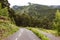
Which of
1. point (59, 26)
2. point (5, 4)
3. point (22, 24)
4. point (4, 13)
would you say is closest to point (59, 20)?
point (59, 26)

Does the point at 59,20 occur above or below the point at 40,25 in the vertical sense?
above

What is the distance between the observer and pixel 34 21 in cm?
15000

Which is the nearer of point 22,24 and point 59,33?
point 59,33

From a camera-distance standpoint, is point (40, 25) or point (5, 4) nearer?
point (5, 4)

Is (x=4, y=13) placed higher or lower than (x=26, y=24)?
higher

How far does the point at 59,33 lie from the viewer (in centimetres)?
6269

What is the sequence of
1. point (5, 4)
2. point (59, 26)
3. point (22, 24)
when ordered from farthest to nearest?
point (22, 24)
point (5, 4)
point (59, 26)

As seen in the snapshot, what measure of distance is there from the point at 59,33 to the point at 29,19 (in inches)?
3389

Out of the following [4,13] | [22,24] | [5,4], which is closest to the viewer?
[4,13]

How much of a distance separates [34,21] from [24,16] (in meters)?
7.39

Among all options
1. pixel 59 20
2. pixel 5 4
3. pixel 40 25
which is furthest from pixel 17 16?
pixel 59 20

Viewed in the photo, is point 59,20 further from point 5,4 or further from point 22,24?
point 22,24

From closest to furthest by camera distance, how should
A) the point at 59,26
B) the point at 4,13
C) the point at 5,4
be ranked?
the point at 59,26 → the point at 4,13 → the point at 5,4

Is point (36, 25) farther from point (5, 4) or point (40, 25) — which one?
point (5, 4)
